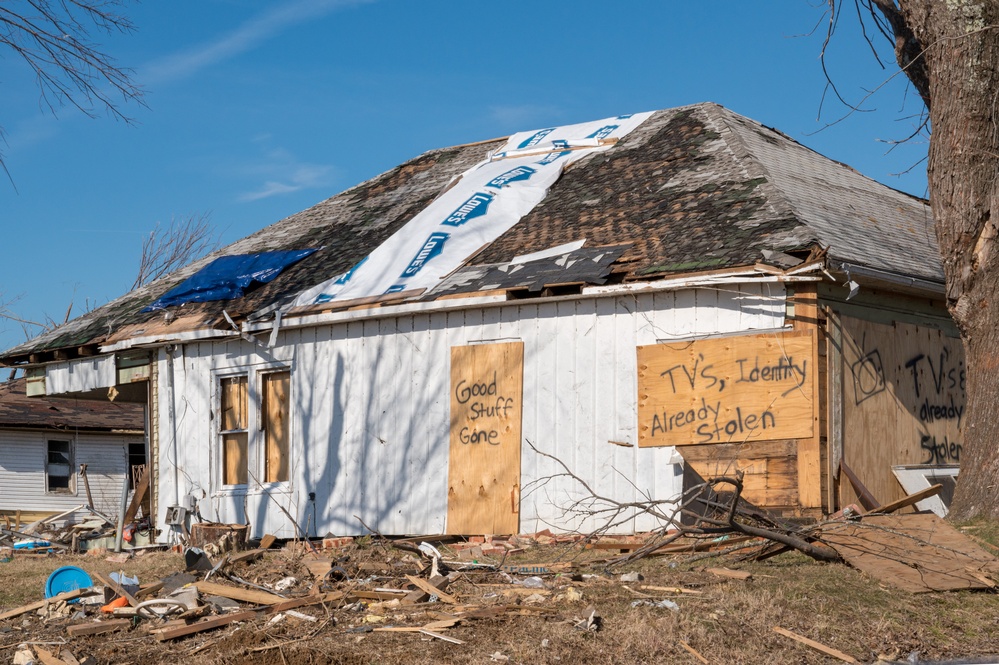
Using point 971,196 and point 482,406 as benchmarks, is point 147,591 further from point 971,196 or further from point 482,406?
point 971,196

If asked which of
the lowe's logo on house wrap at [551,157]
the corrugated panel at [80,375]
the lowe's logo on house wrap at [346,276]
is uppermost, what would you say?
the lowe's logo on house wrap at [551,157]

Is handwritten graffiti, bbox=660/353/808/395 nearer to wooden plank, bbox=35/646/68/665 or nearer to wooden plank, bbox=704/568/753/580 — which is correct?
wooden plank, bbox=704/568/753/580

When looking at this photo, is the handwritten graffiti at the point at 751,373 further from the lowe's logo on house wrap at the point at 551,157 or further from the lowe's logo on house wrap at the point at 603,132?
the lowe's logo on house wrap at the point at 603,132

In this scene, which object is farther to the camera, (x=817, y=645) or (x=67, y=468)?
(x=67, y=468)

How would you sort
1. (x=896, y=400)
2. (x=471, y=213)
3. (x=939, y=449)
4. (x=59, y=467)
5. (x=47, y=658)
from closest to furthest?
(x=47, y=658) → (x=896, y=400) → (x=939, y=449) → (x=471, y=213) → (x=59, y=467)

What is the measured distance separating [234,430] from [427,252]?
12.1 ft

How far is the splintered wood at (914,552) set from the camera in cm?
839

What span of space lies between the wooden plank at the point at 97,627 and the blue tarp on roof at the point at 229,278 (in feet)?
24.7

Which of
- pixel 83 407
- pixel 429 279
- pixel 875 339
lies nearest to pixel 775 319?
pixel 875 339

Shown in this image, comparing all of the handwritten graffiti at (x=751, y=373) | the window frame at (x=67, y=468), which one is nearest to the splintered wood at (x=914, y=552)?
the handwritten graffiti at (x=751, y=373)

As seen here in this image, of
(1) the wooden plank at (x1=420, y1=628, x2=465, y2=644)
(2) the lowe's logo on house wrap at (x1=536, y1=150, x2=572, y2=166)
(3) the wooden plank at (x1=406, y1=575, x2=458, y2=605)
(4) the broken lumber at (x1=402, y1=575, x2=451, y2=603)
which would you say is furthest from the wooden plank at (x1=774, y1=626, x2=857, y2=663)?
(2) the lowe's logo on house wrap at (x1=536, y1=150, x2=572, y2=166)

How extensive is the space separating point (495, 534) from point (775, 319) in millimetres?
4033

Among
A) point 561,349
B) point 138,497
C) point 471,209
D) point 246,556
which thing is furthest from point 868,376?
point 138,497

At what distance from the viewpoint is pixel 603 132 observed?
1673 centimetres
